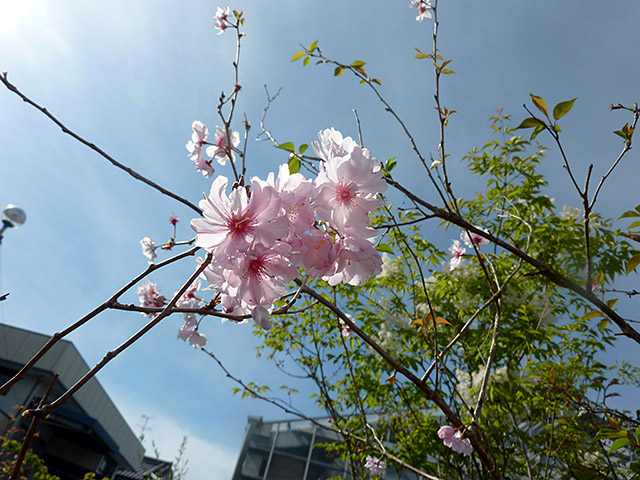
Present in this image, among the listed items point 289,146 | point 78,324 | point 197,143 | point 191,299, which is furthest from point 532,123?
point 197,143

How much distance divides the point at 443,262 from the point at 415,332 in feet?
2.47

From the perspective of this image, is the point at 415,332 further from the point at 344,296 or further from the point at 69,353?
the point at 69,353

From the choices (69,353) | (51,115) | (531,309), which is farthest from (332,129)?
(69,353)

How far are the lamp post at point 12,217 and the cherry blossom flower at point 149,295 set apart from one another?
7.01 meters

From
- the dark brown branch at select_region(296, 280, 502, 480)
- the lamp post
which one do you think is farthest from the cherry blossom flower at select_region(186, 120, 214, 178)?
the lamp post

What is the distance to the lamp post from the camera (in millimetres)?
6926

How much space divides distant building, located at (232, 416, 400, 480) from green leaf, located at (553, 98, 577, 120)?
10023 millimetres

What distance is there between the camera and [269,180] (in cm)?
59

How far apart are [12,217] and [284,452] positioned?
28.3 ft

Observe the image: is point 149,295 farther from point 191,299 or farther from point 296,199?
point 296,199

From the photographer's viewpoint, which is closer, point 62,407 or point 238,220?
point 238,220

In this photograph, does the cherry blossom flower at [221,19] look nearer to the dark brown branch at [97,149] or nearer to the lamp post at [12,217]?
the dark brown branch at [97,149]

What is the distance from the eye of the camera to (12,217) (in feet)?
23.1

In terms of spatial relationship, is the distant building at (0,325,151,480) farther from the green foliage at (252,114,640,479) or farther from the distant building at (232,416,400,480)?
the green foliage at (252,114,640,479)
